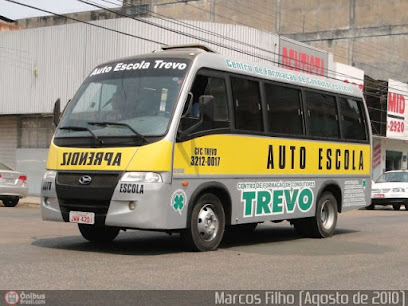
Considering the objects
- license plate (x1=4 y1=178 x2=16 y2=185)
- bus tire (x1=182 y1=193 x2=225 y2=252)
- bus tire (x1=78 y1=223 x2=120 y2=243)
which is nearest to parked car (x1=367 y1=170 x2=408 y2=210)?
license plate (x1=4 y1=178 x2=16 y2=185)

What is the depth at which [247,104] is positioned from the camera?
11289 millimetres

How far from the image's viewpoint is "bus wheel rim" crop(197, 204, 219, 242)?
10.3m

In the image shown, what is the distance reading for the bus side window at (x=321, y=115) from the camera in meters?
13.0

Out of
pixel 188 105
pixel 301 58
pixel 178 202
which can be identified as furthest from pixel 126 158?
pixel 301 58

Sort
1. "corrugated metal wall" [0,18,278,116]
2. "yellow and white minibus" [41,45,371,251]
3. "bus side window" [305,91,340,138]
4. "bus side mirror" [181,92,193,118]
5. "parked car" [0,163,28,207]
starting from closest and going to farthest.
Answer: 1. "yellow and white minibus" [41,45,371,251]
2. "bus side mirror" [181,92,193,118]
3. "bus side window" [305,91,340,138]
4. "parked car" [0,163,28,207]
5. "corrugated metal wall" [0,18,278,116]

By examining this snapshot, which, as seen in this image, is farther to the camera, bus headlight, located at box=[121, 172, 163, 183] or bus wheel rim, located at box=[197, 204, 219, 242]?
bus wheel rim, located at box=[197, 204, 219, 242]

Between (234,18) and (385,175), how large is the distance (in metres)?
29.2

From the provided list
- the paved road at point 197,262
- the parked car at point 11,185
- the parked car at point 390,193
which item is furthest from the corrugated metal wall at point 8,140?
the paved road at point 197,262

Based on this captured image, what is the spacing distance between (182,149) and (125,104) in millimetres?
1087

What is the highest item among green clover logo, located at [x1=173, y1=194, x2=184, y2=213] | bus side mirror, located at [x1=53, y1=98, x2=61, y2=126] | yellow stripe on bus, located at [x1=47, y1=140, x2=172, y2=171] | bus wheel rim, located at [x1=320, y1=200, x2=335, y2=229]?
bus side mirror, located at [x1=53, y1=98, x2=61, y2=126]

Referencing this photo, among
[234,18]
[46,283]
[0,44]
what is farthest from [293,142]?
[234,18]

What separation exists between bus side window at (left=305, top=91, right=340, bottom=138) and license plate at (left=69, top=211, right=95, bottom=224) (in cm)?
496

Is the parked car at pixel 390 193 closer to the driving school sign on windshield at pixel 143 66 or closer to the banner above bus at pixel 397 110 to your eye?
the banner above bus at pixel 397 110

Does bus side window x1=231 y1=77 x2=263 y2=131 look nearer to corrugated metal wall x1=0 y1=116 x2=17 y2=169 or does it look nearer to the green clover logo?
the green clover logo
